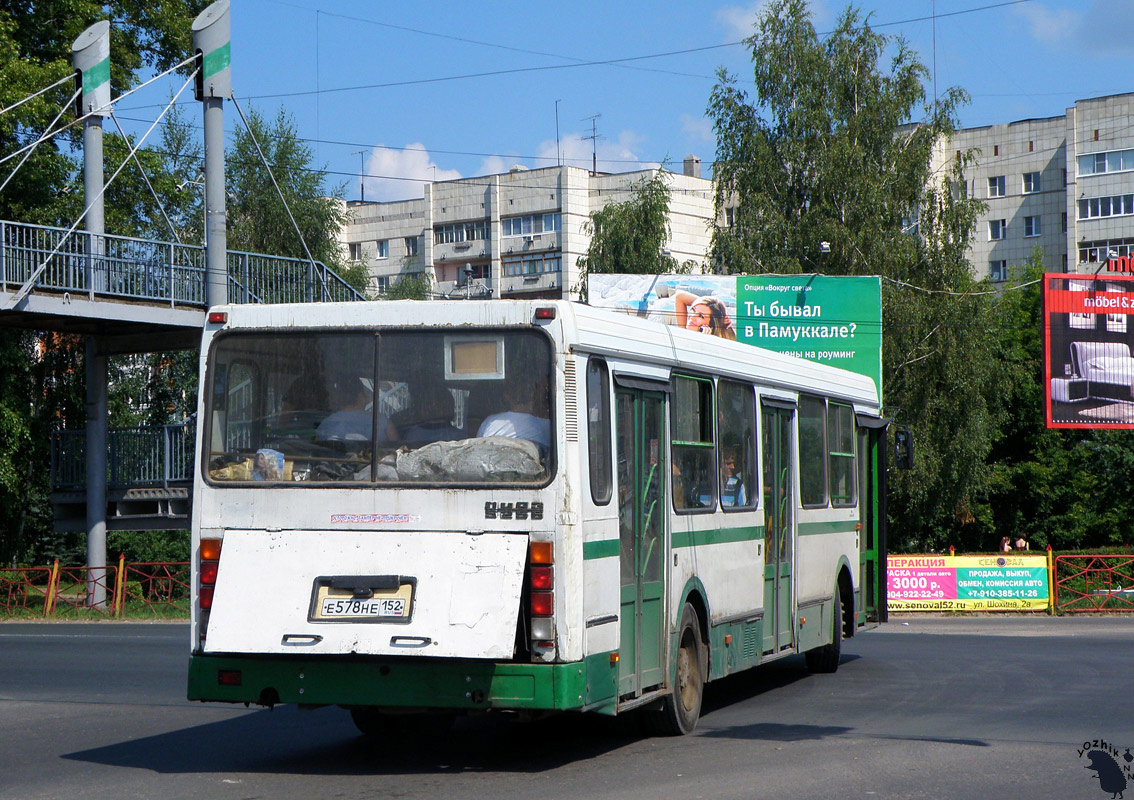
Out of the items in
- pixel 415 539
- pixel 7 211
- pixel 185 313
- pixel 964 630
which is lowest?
pixel 964 630

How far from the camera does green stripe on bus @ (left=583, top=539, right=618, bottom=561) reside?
8.25 metres

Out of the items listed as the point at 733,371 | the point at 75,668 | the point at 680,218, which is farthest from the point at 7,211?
the point at 680,218

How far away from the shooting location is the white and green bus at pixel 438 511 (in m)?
8.00

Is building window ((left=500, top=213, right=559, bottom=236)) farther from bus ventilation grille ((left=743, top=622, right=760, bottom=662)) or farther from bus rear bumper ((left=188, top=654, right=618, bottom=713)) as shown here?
bus rear bumper ((left=188, top=654, right=618, bottom=713))

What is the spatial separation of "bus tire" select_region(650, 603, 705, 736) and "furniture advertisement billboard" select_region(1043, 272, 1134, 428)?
68.8 feet

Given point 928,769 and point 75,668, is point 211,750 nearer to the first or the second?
point 928,769

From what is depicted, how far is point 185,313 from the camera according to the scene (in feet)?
82.3

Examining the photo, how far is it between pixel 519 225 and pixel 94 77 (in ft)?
167

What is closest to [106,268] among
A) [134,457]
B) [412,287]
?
[134,457]

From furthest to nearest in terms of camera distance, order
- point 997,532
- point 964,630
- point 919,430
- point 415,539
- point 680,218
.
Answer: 1. point 680,218
2. point 997,532
3. point 919,430
4. point 964,630
5. point 415,539

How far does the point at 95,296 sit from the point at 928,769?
1910 centimetres

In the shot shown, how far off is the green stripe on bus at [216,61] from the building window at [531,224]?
1992 inches

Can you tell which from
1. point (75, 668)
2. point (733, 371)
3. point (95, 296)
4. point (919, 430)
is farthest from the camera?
point (919, 430)

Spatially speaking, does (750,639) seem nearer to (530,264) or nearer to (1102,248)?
(1102,248)
